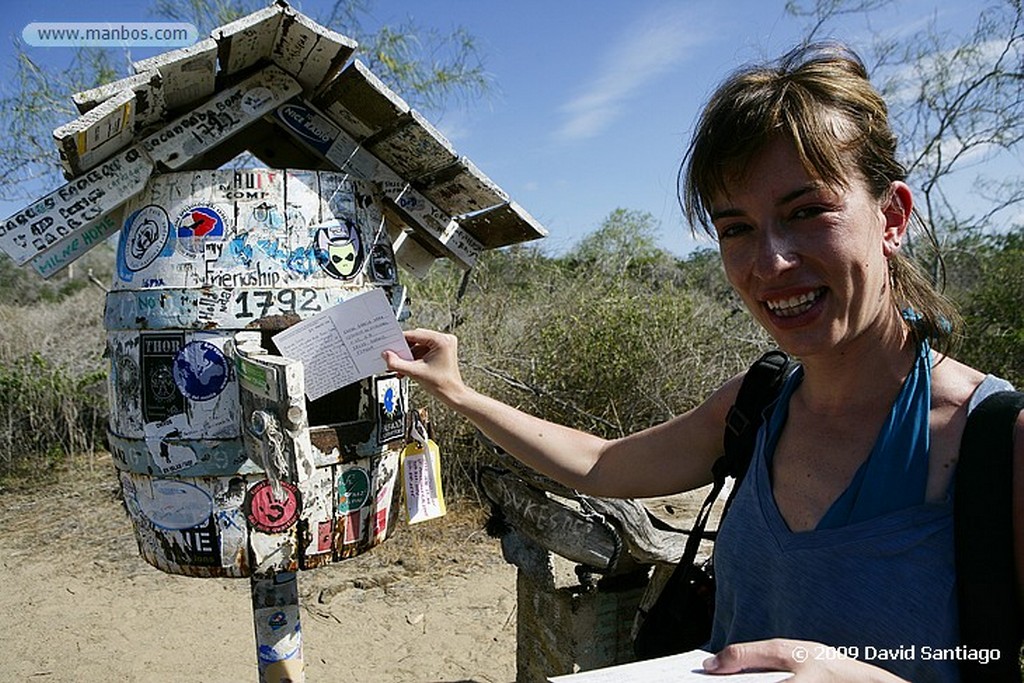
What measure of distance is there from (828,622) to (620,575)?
56.2 inches

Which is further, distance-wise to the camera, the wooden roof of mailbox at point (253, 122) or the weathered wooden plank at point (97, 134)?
the wooden roof of mailbox at point (253, 122)

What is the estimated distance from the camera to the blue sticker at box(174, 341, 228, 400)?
193 centimetres

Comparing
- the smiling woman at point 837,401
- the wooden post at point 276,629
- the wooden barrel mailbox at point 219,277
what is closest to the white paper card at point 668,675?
the smiling woman at point 837,401

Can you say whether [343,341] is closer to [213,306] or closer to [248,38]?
[213,306]

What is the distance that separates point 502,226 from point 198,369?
102 cm

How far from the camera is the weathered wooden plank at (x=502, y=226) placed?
235 cm

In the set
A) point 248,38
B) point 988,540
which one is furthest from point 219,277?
point 988,540

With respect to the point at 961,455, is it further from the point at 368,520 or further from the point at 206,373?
the point at 206,373

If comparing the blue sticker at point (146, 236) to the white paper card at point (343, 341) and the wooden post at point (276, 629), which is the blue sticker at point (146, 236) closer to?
the white paper card at point (343, 341)

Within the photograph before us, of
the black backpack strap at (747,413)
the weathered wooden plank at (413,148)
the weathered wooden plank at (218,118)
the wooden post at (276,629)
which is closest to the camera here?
the black backpack strap at (747,413)

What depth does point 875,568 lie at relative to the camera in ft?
4.16

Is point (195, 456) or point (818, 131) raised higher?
point (818, 131)

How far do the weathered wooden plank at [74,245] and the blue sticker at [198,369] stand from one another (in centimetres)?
38

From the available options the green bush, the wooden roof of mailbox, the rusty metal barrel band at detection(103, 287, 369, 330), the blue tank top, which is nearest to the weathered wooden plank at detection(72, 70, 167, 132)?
the wooden roof of mailbox
